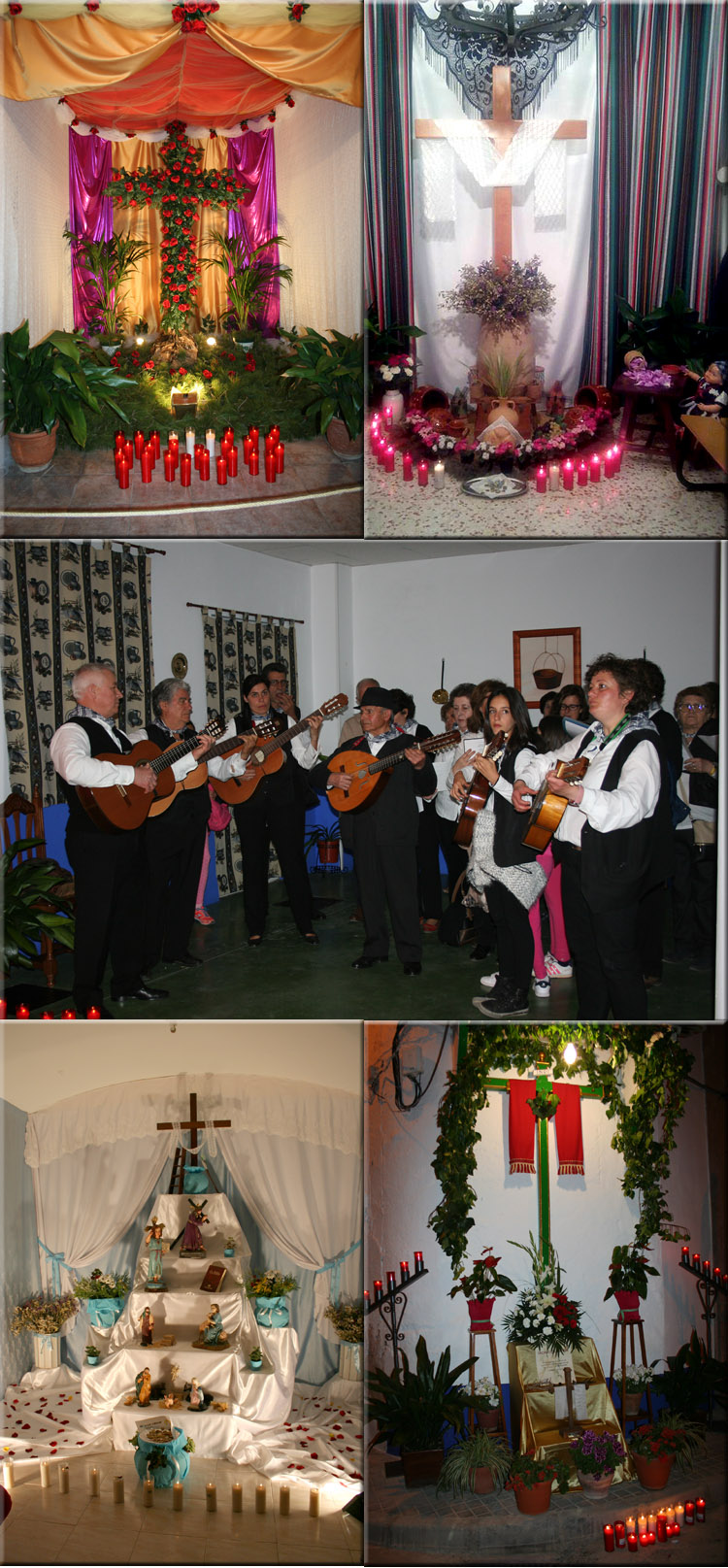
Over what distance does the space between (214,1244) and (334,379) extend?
2.69 metres

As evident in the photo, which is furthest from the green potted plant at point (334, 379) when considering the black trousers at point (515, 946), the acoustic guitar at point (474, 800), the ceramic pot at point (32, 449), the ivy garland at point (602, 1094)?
the ivy garland at point (602, 1094)

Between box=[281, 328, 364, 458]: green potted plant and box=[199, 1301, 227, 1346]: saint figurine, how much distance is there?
2.66 meters

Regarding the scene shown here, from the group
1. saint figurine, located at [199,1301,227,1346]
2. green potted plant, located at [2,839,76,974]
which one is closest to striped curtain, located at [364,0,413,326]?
green potted plant, located at [2,839,76,974]

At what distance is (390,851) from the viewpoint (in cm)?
347

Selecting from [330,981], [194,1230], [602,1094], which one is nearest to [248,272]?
[330,981]

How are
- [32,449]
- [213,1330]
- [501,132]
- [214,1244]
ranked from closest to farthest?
[501,132] → [32,449] → [213,1330] → [214,1244]

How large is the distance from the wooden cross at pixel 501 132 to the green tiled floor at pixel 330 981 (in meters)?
1.91

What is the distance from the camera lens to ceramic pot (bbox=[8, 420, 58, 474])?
11.4ft

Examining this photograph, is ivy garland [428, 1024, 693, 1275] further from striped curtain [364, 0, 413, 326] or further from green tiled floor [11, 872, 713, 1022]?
striped curtain [364, 0, 413, 326]

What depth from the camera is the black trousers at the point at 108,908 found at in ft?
11.5

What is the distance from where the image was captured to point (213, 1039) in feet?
11.7

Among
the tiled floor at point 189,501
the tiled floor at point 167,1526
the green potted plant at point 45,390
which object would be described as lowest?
the tiled floor at point 167,1526

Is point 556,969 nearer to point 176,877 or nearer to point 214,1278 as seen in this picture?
point 176,877

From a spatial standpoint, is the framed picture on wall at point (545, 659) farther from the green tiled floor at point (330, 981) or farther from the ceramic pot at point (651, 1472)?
the ceramic pot at point (651, 1472)
